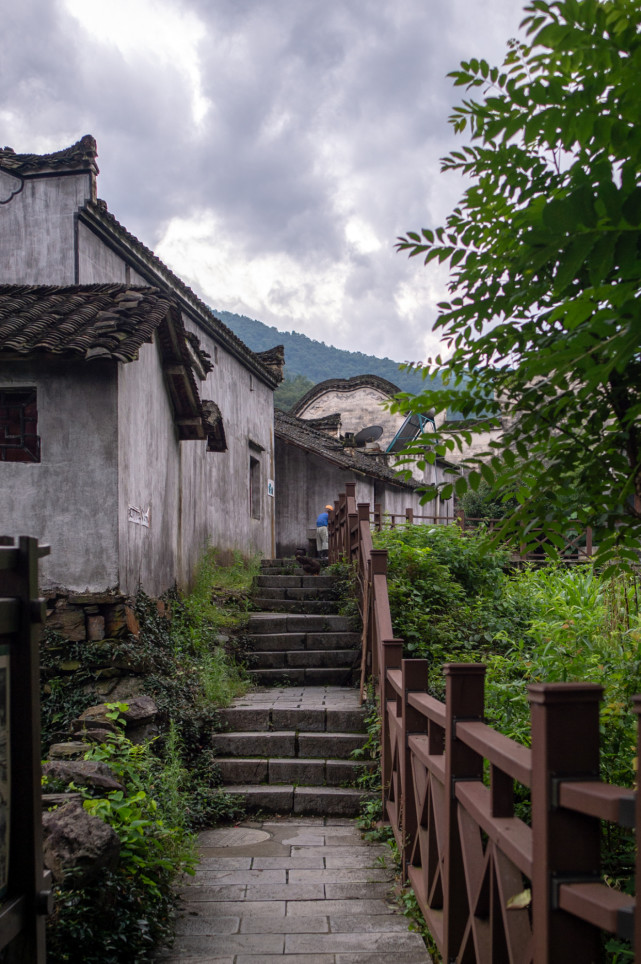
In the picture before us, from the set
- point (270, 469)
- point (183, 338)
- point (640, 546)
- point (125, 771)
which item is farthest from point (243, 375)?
point (640, 546)

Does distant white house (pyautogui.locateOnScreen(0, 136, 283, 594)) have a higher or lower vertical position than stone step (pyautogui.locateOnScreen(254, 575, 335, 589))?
higher

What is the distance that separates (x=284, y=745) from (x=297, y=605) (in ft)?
13.0

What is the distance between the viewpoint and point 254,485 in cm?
1672

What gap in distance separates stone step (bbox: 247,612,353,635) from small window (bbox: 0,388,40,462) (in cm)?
353

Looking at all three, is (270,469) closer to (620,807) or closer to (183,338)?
(183,338)

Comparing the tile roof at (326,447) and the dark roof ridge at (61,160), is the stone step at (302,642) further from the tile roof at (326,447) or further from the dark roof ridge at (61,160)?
the tile roof at (326,447)

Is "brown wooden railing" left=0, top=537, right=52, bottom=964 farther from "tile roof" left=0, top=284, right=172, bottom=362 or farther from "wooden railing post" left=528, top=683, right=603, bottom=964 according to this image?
"tile roof" left=0, top=284, right=172, bottom=362

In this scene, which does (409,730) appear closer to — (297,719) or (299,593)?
(297,719)

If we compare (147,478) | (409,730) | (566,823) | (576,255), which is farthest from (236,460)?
(566,823)

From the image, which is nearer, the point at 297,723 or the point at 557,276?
the point at 557,276

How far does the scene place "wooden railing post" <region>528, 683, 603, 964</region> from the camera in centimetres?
179

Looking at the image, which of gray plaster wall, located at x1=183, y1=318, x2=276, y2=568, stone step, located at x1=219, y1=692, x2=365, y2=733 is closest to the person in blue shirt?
gray plaster wall, located at x1=183, y1=318, x2=276, y2=568

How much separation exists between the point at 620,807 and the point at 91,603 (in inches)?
246

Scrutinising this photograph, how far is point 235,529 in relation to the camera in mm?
14406
